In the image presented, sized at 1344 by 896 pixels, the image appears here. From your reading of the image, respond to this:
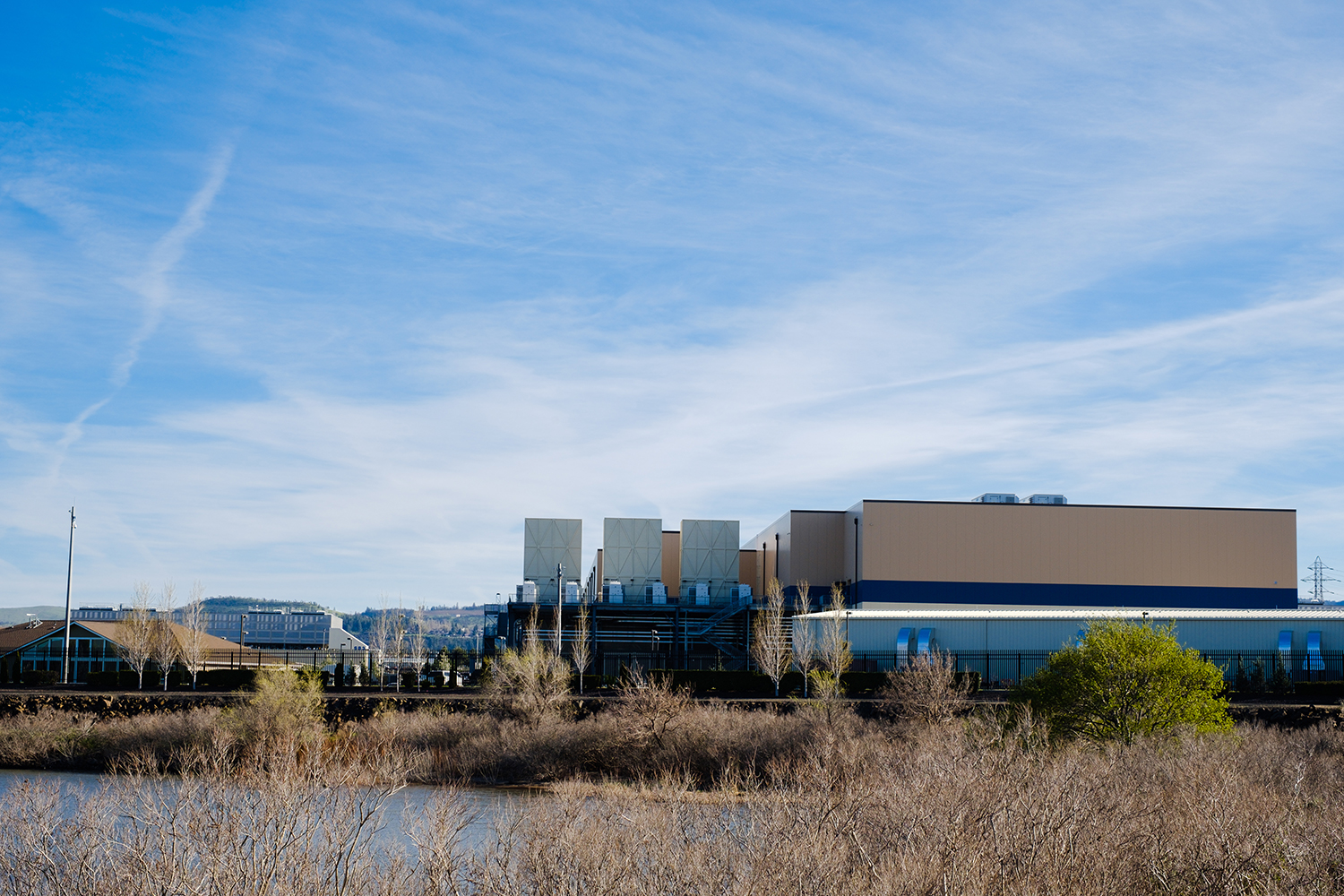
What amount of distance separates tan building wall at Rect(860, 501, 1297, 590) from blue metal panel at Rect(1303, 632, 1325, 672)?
1606cm

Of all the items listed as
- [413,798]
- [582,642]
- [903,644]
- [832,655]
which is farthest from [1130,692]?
[582,642]

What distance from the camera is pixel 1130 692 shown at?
1270 inches

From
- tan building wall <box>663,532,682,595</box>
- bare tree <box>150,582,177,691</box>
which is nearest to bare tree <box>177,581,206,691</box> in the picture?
bare tree <box>150,582,177,691</box>

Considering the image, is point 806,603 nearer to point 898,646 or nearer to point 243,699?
point 898,646

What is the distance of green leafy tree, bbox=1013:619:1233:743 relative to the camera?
105ft

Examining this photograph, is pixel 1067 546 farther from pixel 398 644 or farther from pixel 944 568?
pixel 398 644

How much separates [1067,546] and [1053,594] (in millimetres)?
3010

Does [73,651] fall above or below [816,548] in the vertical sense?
below

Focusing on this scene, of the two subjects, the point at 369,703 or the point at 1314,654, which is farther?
the point at 1314,654

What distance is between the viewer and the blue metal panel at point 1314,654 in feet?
176

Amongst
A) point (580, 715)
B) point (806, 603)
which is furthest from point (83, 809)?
point (806, 603)

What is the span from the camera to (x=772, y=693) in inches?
2104

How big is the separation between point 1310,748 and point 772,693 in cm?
2300

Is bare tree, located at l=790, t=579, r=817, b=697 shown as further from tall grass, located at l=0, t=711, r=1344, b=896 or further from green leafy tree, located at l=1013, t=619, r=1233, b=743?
tall grass, located at l=0, t=711, r=1344, b=896
